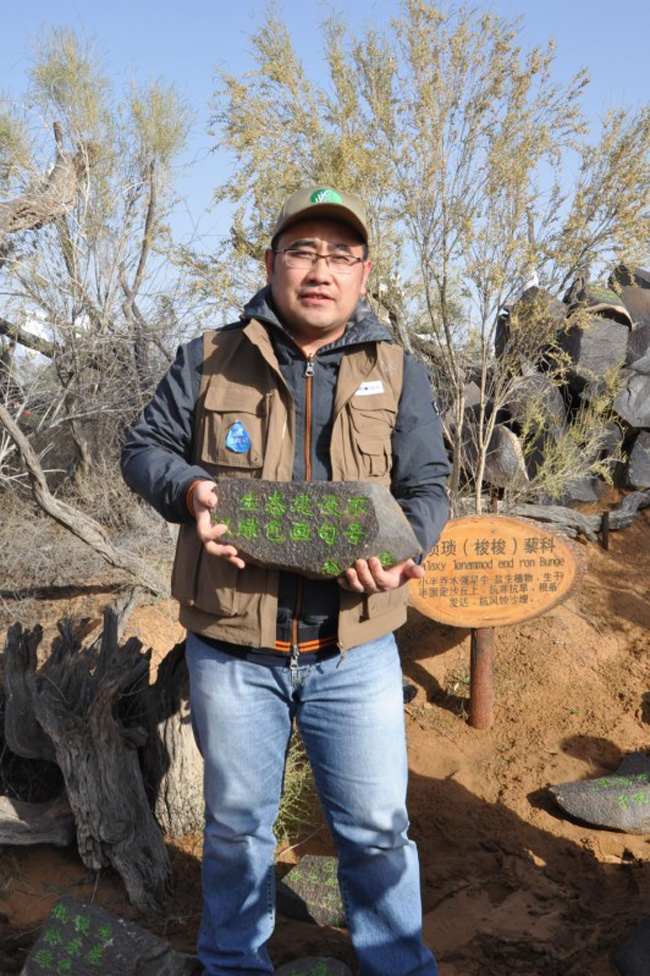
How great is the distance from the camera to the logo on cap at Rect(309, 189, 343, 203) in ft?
7.16

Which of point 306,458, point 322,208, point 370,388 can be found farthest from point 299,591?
point 322,208

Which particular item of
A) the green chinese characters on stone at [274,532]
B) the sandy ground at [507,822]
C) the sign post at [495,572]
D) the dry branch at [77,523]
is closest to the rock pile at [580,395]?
the sandy ground at [507,822]

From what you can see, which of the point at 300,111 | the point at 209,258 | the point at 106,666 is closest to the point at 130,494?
the point at 209,258

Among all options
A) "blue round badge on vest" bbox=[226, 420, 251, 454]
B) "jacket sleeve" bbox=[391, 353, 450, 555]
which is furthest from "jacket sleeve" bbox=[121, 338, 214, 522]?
"jacket sleeve" bbox=[391, 353, 450, 555]

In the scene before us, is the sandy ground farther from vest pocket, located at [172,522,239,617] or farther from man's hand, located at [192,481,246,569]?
man's hand, located at [192,481,246,569]

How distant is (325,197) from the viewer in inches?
86.3

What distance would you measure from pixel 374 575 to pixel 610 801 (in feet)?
7.72

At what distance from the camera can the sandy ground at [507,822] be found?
9.68 feet

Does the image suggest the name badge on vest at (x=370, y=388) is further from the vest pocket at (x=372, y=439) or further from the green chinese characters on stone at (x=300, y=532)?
the green chinese characters on stone at (x=300, y=532)

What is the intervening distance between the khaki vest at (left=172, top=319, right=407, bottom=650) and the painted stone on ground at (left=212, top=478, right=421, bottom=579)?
6 cm

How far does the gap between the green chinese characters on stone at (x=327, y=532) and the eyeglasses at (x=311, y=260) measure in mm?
683

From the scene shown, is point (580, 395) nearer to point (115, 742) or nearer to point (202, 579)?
point (115, 742)

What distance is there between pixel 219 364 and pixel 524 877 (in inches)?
97.3

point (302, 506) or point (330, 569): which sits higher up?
point (302, 506)
